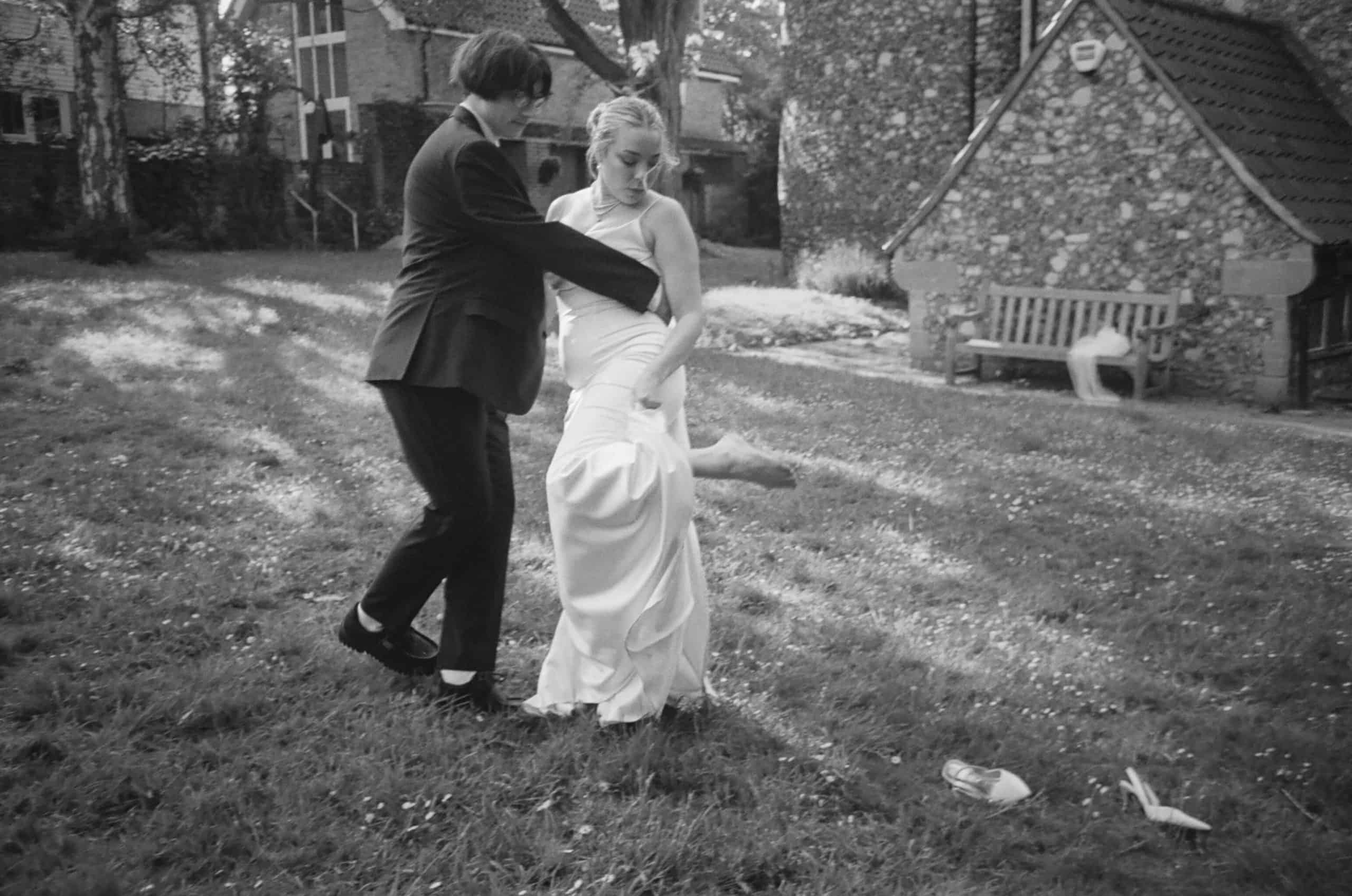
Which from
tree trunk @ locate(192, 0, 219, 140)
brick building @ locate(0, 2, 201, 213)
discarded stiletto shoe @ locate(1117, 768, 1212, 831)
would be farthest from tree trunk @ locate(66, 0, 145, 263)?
discarded stiletto shoe @ locate(1117, 768, 1212, 831)

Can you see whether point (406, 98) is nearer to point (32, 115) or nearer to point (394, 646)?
point (32, 115)

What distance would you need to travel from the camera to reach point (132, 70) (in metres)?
23.2

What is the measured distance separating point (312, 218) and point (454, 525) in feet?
78.1

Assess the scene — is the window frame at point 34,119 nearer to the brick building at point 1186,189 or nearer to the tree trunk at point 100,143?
the tree trunk at point 100,143

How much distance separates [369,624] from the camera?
4082 mm

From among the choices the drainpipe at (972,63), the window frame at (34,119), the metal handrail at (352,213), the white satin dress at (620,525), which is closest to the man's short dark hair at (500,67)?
the white satin dress at (620,525)

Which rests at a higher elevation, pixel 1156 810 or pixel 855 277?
pixel 855 277

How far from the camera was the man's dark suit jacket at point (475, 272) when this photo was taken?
366 centimetres

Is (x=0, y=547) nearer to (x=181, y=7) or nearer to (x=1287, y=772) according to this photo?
(x=1287, y=772)

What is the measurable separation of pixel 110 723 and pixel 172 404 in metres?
5.33

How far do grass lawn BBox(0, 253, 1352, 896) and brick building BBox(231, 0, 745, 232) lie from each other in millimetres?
19945

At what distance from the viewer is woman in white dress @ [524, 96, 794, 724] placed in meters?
3.72

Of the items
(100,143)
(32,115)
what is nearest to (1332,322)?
(100,143)

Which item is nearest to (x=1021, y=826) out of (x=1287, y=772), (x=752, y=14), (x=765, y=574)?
(x=1287, y=772)
